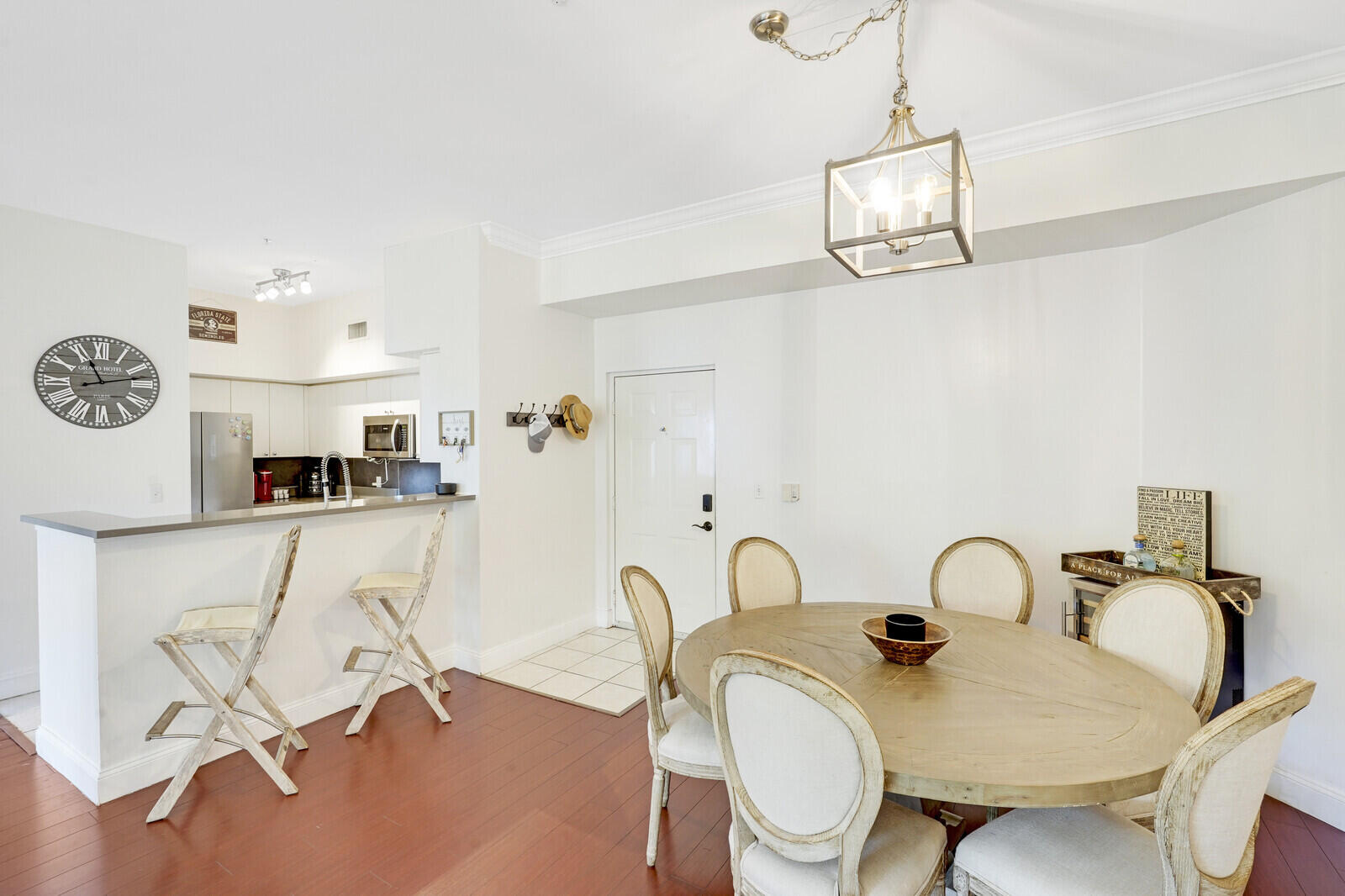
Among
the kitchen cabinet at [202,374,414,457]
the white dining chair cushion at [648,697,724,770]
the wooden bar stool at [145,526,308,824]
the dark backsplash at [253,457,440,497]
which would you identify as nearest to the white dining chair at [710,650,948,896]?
the white dining chair cushion at [648,697,724,770]

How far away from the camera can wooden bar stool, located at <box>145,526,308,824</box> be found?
92.4 inches

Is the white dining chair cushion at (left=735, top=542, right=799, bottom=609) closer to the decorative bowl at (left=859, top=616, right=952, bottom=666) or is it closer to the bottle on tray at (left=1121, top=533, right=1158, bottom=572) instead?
the decorative bowl at (left=859, top=616, right=952, bottom=666)

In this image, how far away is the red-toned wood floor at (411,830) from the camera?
197 cm

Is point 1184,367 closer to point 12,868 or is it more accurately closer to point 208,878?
point 208,878

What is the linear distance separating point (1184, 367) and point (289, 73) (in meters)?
3.89

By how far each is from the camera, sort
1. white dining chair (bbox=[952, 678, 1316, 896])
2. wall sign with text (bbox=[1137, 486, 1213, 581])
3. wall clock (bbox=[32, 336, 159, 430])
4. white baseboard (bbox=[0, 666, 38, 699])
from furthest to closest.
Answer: wall clock (bbox=[32, 336, 159, 430]) → white baseboard (bbox=[0, 666, 38, 699]) → wall sign with text (bbox=[1137, 486, 1213, 581]) → white dining chair (bbox=[952, 678, 1316, 896])

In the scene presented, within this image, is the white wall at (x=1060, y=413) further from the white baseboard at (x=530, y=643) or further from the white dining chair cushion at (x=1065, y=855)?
the white dining chair cushion at (x=1065, y=855)

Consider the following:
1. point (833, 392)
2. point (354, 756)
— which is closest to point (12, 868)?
point (354, 756)

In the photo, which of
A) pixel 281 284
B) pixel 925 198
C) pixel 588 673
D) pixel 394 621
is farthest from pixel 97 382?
pixel 925 198

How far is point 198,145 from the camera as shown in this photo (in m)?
2.73

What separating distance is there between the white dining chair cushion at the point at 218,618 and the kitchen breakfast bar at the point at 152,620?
0.10 m

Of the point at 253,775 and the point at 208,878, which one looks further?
the point at 253,775

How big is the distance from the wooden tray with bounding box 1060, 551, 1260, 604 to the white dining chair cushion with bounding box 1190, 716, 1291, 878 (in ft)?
4.23

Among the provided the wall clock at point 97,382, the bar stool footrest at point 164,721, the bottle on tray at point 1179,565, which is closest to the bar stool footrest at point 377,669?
the bar stool footrest at point 164,721
